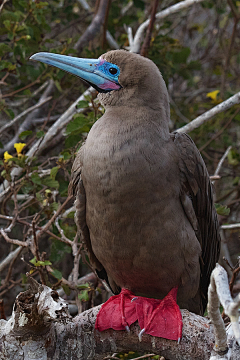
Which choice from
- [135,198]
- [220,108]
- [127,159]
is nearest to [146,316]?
[135,198]

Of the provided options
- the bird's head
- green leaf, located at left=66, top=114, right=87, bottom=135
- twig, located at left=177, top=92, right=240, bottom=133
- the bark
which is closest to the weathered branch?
the bark

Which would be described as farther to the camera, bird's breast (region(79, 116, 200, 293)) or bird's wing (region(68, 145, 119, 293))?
bird's wing (region(68, 145, 119, 293))

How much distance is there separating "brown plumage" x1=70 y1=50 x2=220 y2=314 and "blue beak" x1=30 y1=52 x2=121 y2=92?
4 cm

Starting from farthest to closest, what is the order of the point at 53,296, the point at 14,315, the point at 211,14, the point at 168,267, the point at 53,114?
the point at 211,14
the point at 53,114
the point at 168,267
the point at 53,296
the point at 14,315

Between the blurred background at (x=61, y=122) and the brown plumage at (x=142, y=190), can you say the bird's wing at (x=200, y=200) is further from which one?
the blurred background at (x=61, y=122)

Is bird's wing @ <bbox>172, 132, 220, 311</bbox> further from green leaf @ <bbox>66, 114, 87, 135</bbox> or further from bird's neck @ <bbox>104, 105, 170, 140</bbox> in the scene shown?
green leaf @ <bbox>66, 114, 87, 135</bbox>

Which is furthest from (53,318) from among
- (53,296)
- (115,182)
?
(115,182)

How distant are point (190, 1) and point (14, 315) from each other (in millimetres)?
3008

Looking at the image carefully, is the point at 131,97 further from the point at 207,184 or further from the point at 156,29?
the point at 156,29

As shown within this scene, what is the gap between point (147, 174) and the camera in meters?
2.35

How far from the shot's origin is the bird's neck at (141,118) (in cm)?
244

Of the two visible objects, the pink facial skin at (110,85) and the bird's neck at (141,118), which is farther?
the pink facial skin at (110,85)

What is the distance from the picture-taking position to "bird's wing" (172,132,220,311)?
2566mm

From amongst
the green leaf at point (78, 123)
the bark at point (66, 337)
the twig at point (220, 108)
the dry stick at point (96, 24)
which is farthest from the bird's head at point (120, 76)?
the dry stick at point (96, 24)
